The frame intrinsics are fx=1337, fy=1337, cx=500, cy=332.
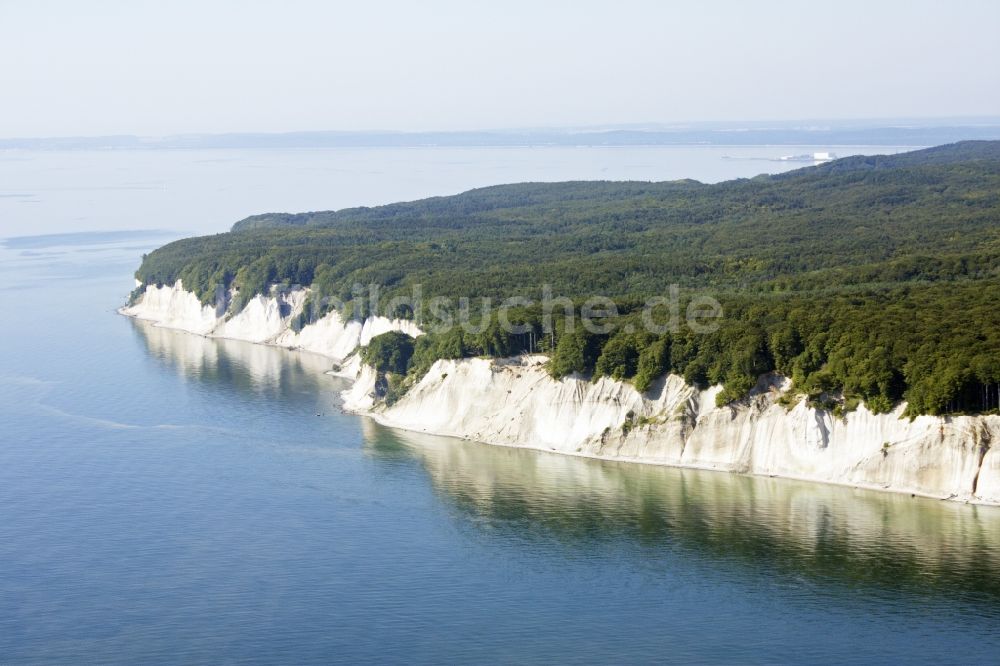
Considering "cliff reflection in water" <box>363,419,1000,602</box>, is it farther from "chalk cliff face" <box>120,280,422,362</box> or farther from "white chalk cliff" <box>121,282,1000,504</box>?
"chalk cliff face" <box>120,280,422,362</box>

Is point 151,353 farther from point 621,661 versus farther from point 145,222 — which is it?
point 145,222

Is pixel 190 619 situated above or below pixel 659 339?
below

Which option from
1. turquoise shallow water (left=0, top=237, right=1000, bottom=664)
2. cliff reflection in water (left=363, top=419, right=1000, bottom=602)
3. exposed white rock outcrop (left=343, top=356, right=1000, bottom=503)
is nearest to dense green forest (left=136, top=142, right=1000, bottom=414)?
exposed white rock outcrop (left=343, top=356, right=1000, bottom=503)

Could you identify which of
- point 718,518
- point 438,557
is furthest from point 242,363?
point 718,518

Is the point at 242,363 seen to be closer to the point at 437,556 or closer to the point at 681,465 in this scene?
the point at 681,465

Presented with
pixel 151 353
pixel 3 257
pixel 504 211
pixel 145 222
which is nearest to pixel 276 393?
pixel 151 353

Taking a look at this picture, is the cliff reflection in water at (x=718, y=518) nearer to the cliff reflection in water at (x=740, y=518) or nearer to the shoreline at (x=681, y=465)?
the cliff reflection in water at (x=740, y=518)
